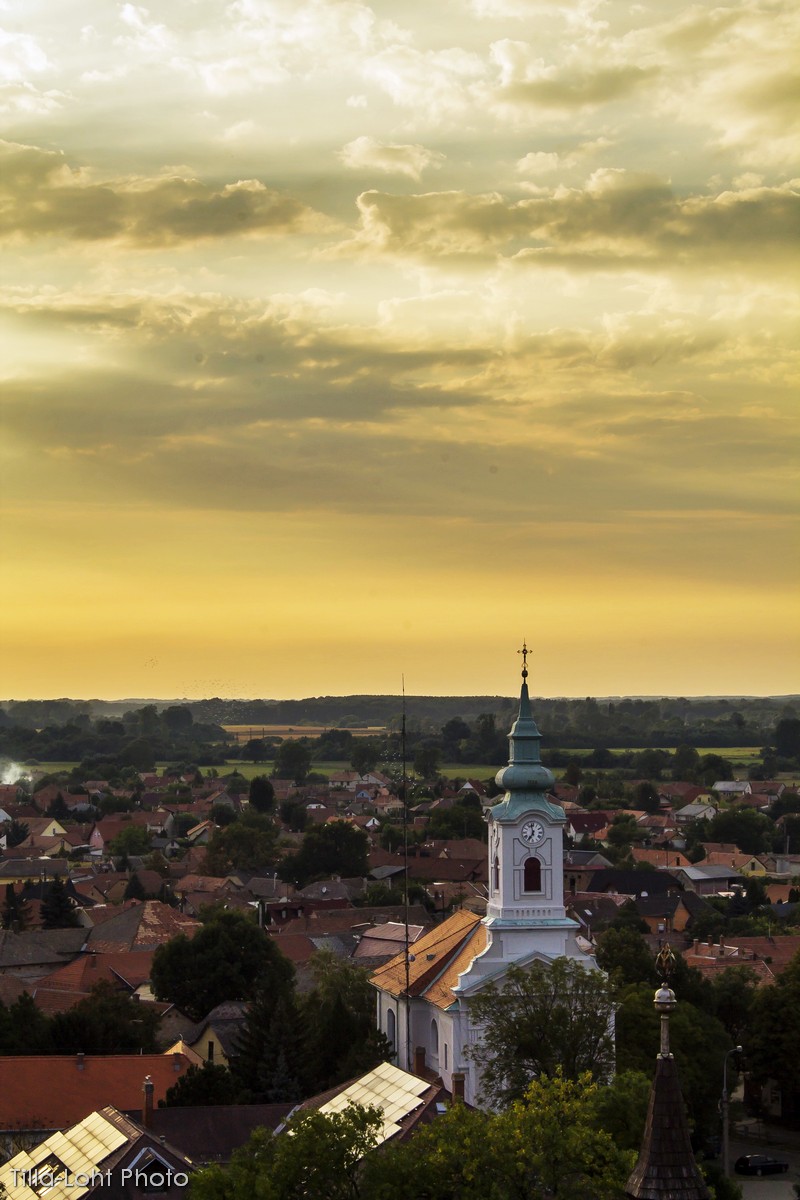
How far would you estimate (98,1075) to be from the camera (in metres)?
54.8

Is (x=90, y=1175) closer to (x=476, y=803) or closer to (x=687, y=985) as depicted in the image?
(x=687, y=985)

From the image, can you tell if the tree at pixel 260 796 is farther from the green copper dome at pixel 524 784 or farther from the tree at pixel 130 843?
the green copper dome at pixel 524 784

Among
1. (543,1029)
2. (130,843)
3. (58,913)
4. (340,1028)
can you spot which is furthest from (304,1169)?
(130,843)

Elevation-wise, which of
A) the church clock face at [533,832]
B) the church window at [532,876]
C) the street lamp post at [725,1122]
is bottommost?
the street lamp post at [725,1122]

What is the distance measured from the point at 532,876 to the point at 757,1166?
1157 cm

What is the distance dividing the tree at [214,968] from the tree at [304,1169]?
139 ft

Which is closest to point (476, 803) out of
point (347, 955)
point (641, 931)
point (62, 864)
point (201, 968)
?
point (62, 864)

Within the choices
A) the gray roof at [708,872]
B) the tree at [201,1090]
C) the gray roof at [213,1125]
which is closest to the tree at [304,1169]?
the gray roof at [213,1125]

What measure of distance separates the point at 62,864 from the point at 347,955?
204 feet

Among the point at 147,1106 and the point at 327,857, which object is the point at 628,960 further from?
the point at 327,857

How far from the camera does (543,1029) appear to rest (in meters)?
50.2

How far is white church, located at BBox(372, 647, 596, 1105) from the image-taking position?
57.2 meters

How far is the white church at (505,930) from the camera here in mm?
57188

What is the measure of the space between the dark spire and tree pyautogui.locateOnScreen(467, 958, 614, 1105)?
2764 centimetres
